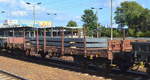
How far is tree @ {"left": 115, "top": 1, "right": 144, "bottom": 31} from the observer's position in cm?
9860

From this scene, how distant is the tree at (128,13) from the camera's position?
98.6 metres

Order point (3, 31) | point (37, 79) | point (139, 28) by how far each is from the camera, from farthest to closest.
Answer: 1. point (139, 28)
2. point (3, 31)
3. point (37, 79)

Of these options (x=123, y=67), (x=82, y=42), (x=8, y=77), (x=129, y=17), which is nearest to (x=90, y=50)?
(x=82, y=42)

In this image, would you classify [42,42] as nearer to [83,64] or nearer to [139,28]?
[83,64]

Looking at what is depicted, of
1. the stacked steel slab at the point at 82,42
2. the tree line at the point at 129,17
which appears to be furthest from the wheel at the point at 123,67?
the tree line at the point at 129,17

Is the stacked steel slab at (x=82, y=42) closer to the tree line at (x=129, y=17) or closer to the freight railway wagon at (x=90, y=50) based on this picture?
the freight railway wagon at (x=90, y=50)

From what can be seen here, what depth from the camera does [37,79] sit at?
12797 mm

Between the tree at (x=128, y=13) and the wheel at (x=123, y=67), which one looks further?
the tree at (x=128, y=13)

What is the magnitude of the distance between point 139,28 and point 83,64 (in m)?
80.9

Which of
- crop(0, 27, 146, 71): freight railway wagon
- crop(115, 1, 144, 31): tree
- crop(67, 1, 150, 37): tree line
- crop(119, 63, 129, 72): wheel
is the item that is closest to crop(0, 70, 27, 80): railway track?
crop(0, 27, 146, 71): freight railway wagon

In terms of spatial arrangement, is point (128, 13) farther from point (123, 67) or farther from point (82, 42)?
point (123, 67)

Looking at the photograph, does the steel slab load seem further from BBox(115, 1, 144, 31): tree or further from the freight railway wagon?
BBox(115, 1, 144, 31): tree

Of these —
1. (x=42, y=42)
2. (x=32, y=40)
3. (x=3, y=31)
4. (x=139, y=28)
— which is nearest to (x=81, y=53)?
(x=42, y=42)

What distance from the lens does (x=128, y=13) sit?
10719 cm
